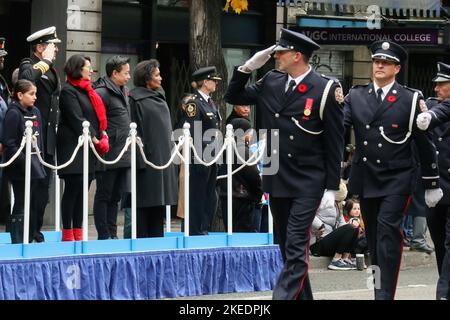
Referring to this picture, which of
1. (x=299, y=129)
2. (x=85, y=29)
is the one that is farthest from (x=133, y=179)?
(x=85, y=29)

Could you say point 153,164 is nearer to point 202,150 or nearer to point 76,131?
point 76,131

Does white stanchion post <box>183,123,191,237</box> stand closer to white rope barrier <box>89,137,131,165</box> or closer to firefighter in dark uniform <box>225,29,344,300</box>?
white rope barrier <box>89,137,131,165</box>

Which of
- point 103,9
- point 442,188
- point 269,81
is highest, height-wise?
point 103,9

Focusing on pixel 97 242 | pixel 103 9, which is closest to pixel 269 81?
pixel 97 242

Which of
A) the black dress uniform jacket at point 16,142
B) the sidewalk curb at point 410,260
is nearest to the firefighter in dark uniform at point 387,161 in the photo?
the black dress uniform jacket at point 16,142

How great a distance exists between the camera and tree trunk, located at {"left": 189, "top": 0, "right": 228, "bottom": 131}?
54.5ft

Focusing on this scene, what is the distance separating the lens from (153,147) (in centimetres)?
1341

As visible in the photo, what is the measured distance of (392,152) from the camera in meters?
10.6

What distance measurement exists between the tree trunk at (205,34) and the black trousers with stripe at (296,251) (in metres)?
6.78

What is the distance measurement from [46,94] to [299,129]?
155 inches

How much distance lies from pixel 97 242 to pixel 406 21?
1289 cm
